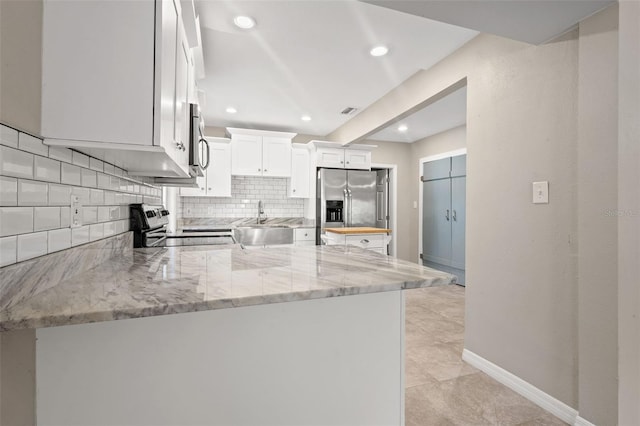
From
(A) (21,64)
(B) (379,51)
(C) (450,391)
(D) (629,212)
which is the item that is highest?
(B) (379,51)

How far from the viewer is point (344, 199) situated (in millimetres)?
4895

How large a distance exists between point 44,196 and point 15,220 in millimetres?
149

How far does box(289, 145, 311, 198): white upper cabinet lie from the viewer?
4.92 metres

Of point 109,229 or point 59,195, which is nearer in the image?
point 59,195

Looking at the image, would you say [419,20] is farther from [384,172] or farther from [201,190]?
[384,172]

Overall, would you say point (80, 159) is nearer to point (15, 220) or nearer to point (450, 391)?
point (15, 220)

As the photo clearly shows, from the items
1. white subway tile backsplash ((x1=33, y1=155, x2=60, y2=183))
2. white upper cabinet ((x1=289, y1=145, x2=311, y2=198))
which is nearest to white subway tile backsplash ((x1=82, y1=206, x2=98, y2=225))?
white subway tile backsplash ((x1=33, y1=155, x2=60, y2=183))

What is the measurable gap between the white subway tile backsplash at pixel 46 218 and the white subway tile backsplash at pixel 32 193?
0.07 feet

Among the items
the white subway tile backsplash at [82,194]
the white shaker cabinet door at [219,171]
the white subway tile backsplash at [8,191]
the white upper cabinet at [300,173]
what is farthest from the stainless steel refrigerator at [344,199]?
the white subway tile backsplash at [8,191]

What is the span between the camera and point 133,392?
0.86 meters

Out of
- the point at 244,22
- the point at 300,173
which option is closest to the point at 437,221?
the point at 300,173

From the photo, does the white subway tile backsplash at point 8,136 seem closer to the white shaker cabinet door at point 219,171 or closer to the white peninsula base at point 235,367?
the white peninsula base at point 235,367

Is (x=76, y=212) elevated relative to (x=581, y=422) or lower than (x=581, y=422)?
elevated

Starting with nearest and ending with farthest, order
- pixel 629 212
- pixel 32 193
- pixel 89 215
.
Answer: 1. pixel 32 193
2. pixel 89 215
3. pixel 629 212
